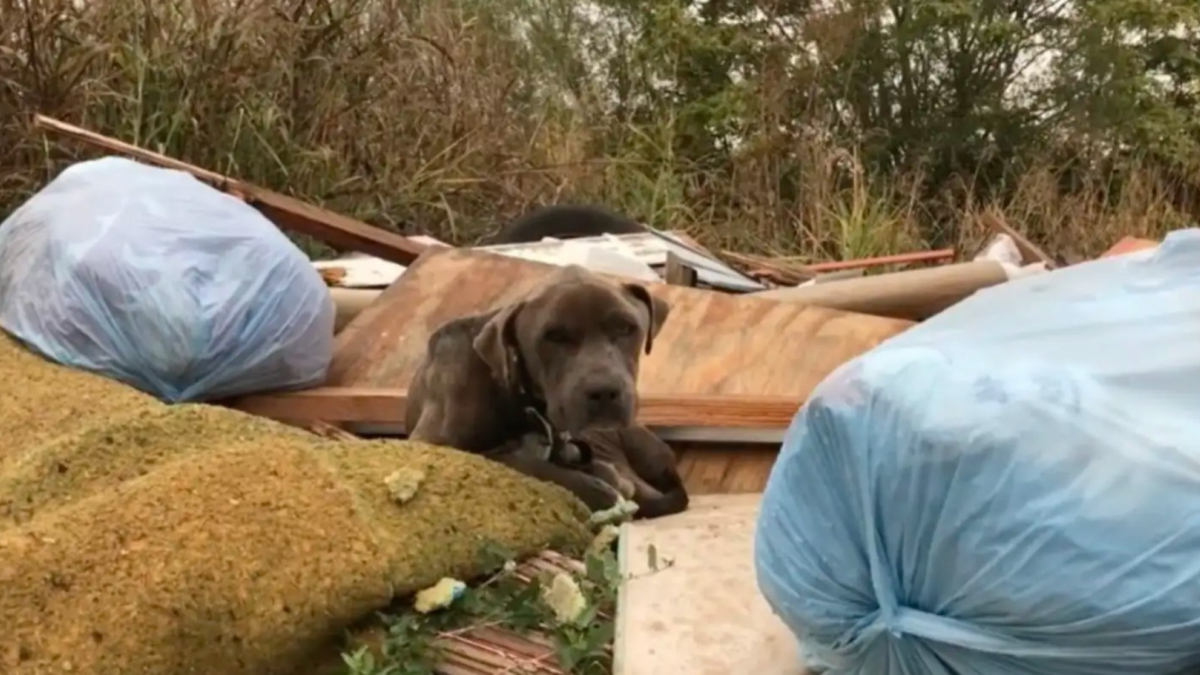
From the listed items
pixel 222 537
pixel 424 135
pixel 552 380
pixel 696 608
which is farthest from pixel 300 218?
pixel 696 608

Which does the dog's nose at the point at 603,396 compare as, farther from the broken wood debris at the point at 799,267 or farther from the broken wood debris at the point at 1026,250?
the broken wood debris at the point at 799,267

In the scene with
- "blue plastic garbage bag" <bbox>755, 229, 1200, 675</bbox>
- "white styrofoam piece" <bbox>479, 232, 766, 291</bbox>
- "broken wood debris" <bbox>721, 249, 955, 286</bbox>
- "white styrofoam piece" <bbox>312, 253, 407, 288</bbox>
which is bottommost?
"broken wood debris" <bbox>721, 249, 955, 286</bbox>

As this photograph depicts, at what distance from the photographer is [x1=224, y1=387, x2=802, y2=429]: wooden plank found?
155 inches

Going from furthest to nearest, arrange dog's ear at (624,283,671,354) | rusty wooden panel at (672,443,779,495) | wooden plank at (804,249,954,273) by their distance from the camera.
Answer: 1. wooden plank at (804,249,954,273)
2. rusty wooden panel at (672,443,779,495)
3. dog's ear at (624,283,671,354)

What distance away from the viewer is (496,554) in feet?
9.87

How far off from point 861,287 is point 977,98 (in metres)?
5.84

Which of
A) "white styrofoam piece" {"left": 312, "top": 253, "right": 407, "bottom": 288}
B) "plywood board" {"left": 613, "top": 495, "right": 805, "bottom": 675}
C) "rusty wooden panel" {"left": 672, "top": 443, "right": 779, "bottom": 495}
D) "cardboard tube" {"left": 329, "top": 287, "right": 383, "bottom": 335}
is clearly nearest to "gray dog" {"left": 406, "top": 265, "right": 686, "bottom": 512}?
"rusty wooden panel" {"left": 672, "top": 443, "right": 779, "bottom": 495}

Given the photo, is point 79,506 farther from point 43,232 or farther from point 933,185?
point 933,185

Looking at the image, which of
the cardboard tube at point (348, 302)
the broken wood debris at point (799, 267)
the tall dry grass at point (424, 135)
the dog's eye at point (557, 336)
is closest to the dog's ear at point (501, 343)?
the dog's eye at point (557, 336)

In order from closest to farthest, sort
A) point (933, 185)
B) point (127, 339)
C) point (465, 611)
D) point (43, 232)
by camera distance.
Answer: point (465, 611) → point (127, 339) → point (43, 232) → point (933, 185)

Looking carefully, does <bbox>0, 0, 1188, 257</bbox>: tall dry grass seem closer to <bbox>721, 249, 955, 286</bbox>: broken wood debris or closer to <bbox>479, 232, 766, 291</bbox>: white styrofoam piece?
<bbox>721, 249, 955, 286</bbox>: broken wood debris

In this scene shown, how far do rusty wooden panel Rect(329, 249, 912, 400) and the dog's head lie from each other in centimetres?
61

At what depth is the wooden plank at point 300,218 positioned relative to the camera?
576cm

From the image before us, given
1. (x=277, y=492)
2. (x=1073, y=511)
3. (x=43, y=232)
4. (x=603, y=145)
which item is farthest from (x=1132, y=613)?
(x=603, y=145)
